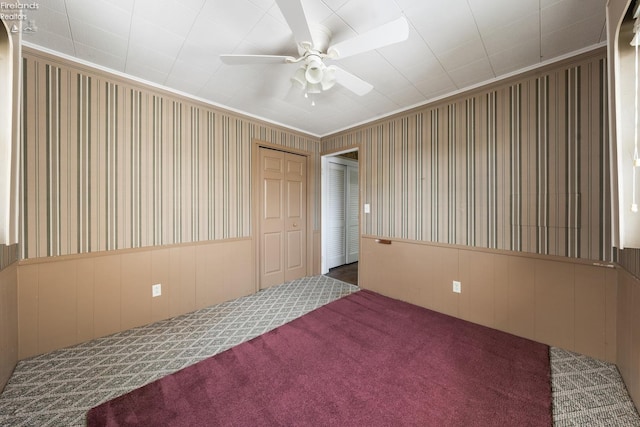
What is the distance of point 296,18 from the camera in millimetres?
1294

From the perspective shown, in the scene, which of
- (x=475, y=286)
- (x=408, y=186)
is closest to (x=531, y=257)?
(x=475, y=286)

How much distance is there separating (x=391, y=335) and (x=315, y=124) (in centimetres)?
293

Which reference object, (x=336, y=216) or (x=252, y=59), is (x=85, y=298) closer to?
(x=252, y=59)

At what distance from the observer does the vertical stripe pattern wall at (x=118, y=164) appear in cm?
196

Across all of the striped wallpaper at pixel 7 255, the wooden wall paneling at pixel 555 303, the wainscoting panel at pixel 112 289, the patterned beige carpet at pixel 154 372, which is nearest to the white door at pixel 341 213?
the wainscoting panel at pixel 112 289

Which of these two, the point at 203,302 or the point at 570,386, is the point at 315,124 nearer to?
the point at 203,302

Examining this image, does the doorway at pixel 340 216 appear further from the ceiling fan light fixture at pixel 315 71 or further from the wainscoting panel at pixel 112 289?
the ceiling fan light fixture at pixel 315 71

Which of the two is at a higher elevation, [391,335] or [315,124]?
[315,124]

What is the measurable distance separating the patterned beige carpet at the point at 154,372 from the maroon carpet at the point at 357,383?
0.36 feet

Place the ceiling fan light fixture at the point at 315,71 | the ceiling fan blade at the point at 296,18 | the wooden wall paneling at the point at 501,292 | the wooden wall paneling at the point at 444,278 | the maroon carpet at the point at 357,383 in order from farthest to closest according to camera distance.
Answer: the wooden wall paneling at the point at 444,278, the wooden wall paneling at the point at 501,292, the ceiling fan light fixture at the point at 315,71, the maroon carpet at the point at 357,383, the ceiling fan blade at the point at 296,18

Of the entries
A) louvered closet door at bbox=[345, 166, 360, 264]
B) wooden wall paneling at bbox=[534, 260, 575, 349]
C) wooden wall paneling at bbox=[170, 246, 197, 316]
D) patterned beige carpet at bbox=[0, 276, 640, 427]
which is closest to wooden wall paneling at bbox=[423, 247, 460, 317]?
wooden wall paneling at bbox=[534, 260, 575, 349]

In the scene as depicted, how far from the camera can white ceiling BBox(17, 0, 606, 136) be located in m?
1.53

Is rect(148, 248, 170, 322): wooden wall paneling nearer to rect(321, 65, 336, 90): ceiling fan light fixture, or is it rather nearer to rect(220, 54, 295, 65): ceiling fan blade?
rect(220, 54, 295, 65): ceiling fan blade

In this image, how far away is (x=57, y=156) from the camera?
2021mm
